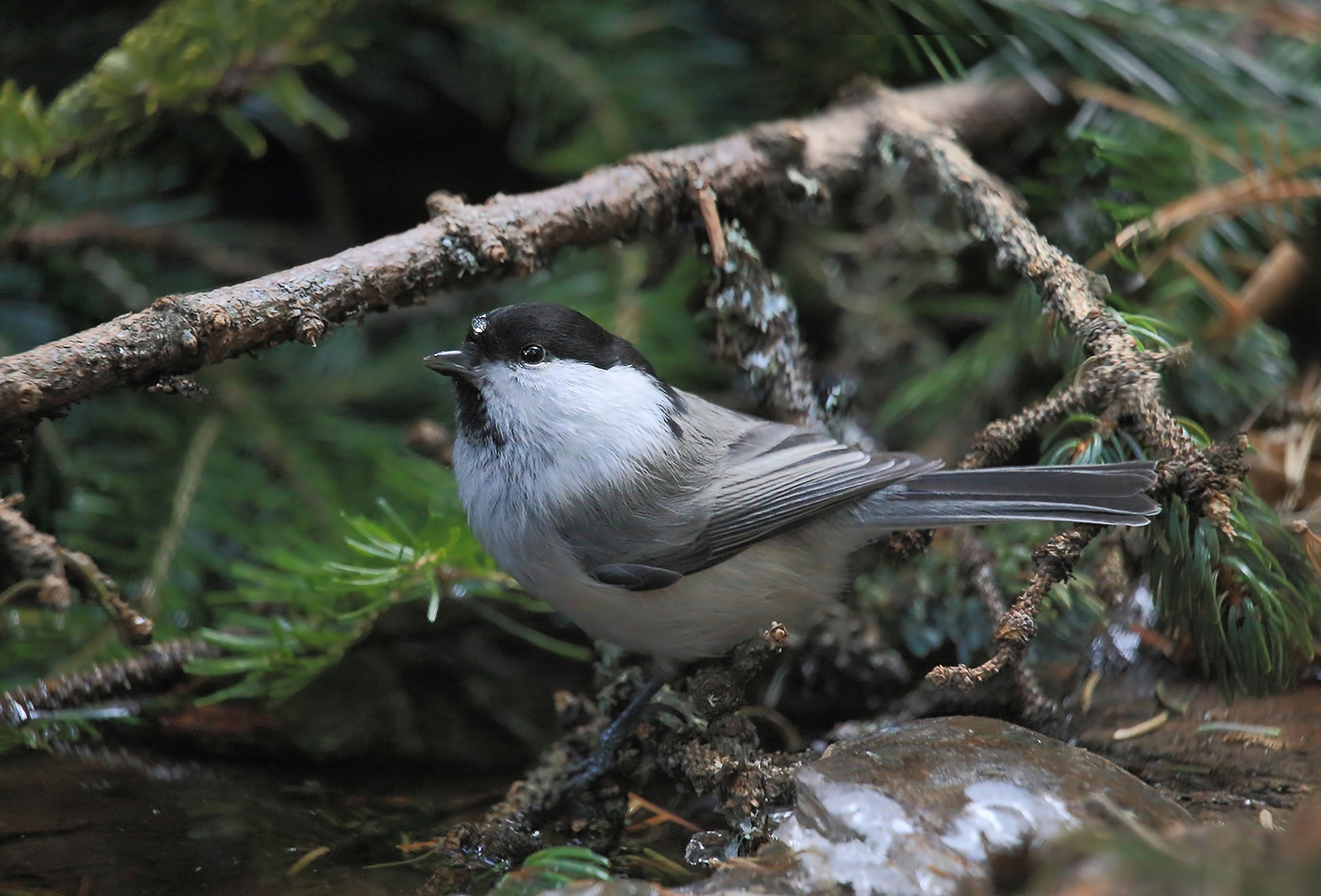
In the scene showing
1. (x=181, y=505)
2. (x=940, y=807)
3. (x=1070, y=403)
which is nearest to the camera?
(x=940, y=807)

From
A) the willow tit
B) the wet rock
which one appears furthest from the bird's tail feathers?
the wet rock

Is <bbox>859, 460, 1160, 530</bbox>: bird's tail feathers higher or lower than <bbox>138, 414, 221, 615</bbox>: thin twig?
higher

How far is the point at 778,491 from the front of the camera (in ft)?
5.09

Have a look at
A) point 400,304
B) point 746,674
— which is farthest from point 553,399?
point 746,674

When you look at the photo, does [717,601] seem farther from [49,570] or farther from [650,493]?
[49,570]

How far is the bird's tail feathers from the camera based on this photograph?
122cm

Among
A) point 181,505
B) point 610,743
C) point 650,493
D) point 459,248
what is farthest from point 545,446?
point 181,505

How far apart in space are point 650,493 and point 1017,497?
53cm

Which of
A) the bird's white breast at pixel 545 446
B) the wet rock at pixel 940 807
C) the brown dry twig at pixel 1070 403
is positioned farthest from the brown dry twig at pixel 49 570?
the brown dry twig at pixel 1070 403

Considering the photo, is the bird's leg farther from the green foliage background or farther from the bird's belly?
the green foliage background

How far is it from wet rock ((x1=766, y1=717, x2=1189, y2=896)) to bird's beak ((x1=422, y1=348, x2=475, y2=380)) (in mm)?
827

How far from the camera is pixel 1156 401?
1304 millimetres

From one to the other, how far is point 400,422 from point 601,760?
0.94m

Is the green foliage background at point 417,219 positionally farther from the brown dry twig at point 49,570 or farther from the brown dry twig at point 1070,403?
the brown dry twig at point 49,570
